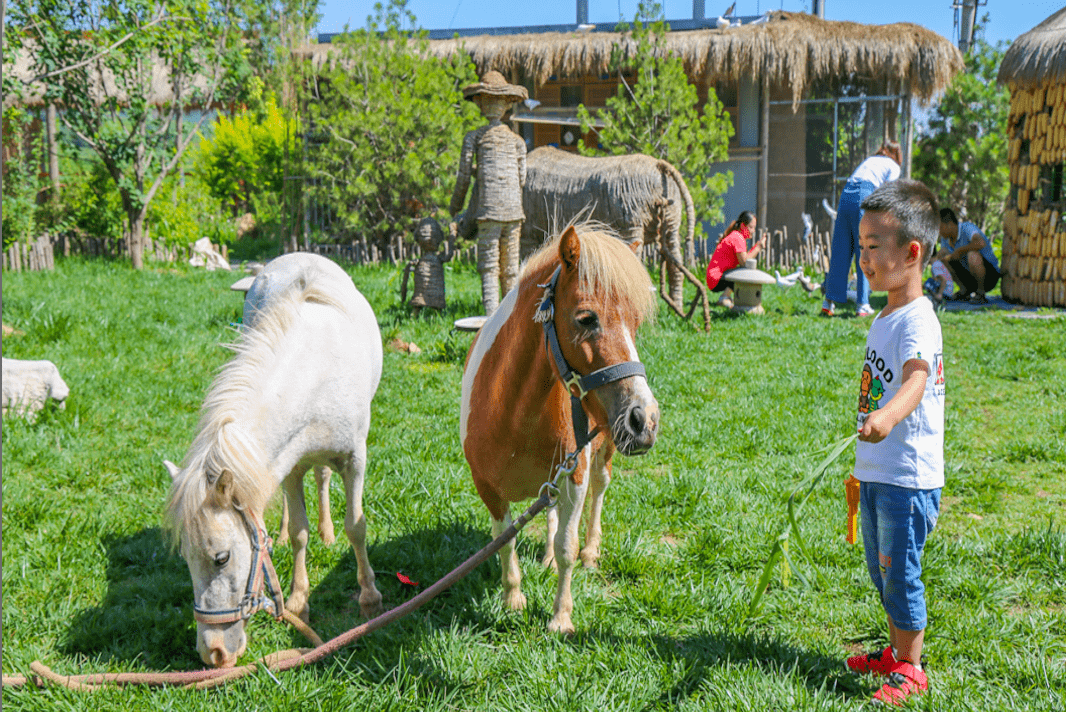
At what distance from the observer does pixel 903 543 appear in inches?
99.8

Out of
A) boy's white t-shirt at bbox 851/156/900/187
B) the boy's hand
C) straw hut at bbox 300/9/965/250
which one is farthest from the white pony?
straw hut at bbox 300/9/965/250

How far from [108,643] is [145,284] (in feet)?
34.5

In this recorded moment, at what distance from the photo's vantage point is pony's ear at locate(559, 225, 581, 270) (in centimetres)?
253

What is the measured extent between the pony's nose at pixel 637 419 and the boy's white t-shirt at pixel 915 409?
82cm

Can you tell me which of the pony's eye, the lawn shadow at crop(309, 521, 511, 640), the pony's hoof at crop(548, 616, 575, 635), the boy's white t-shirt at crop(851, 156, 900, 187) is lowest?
the lawn shadow at crop(309, 521, 511, 640)

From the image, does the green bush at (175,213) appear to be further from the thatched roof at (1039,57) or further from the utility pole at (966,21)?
the utility pole at (966,21)

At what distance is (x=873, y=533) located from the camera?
268cm

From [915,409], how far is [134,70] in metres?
16.4

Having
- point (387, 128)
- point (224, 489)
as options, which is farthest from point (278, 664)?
point (387, 128)

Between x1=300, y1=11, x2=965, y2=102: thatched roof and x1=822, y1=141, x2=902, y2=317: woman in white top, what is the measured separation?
21.4 ft

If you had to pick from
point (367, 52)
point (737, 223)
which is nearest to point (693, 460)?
point (737, 223)

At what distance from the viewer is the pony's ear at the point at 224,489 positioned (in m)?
2.46

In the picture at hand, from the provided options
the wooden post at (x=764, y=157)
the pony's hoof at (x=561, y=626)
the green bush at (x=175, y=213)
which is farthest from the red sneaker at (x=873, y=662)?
the green bush at (x=175, y=213)

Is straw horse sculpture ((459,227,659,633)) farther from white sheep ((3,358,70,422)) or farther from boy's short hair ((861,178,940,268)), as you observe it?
white sheep ((3,358,70,422))
